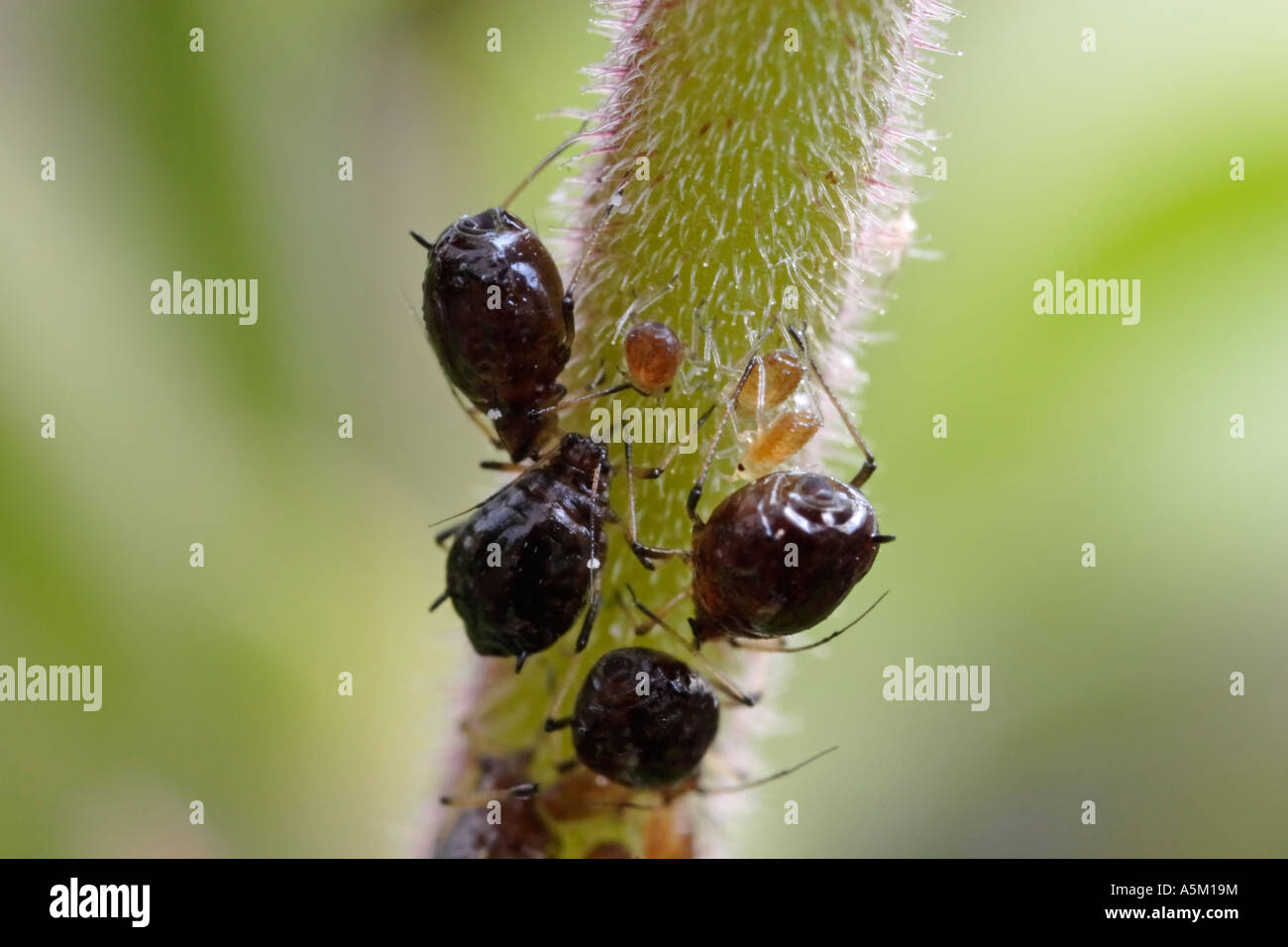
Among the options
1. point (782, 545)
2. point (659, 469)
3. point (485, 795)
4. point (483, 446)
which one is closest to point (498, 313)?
point (659, 469)

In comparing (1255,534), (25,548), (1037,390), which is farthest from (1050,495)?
(25,548)

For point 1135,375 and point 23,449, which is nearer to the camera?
point 23,449

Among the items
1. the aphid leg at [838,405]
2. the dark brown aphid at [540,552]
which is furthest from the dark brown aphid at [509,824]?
the aphid leg at [838,405]

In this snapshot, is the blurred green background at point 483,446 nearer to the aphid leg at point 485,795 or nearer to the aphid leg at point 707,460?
the aphid leg at point 485,795

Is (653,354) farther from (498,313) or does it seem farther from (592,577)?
(592,577)

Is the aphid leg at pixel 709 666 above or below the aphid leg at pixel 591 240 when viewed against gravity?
below
